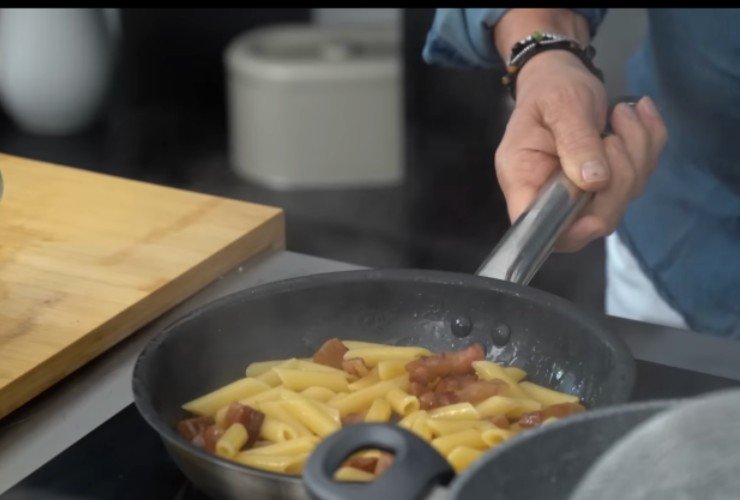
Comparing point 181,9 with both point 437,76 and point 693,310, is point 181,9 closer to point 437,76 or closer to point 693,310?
point 437,76

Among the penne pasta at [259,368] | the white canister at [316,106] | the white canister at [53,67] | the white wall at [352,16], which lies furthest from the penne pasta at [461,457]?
the white wall at [352,16]

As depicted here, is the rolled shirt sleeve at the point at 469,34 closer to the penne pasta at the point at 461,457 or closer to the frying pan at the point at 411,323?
the frying pan at the point at 411,323

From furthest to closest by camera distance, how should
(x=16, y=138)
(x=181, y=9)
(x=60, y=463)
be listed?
1. (x=181, y=9)
2. (x=16, y=138)
3. (x=60, y=463)

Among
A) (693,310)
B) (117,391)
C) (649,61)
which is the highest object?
(649,61)

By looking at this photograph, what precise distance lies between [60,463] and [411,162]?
2.19m

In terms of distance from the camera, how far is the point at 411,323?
1024mm

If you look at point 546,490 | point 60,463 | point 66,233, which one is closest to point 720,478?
point 546,490

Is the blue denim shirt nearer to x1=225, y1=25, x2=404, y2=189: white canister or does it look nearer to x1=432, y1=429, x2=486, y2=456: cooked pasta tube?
x1=432, y1=429, x2=486, y2=456: cooked pasta tube

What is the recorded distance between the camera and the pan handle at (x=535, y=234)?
97 centimetres

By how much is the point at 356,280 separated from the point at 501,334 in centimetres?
14

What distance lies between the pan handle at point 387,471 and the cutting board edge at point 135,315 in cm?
44

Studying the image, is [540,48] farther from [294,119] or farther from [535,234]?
[294,119]

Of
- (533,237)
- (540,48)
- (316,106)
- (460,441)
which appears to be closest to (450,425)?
(460,441)

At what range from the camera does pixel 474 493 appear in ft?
1.73
